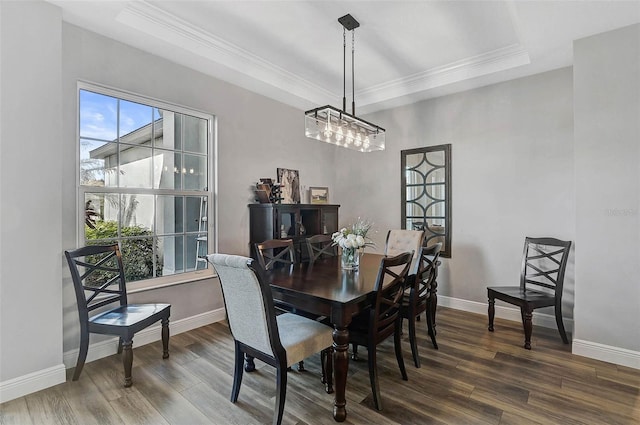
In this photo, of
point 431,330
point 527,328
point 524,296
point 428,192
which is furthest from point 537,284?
point 428,192

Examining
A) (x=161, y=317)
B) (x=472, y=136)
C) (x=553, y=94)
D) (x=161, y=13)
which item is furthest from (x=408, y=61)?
(x=161, y=317)

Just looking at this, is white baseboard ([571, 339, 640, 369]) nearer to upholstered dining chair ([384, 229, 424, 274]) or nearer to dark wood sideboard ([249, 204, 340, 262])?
upholstered dining chair ([384, 229, 424, 274])

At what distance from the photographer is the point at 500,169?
374 cm

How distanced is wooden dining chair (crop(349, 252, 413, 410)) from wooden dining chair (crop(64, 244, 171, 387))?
1.66 meters

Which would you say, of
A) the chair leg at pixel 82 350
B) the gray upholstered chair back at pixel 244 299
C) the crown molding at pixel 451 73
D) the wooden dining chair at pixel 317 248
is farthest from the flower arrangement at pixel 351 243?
the crown molding at pixel 451 73

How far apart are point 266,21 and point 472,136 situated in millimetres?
2814

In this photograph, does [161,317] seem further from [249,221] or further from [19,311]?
[249,221]

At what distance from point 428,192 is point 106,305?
13.0ft

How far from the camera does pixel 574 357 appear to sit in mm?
2705

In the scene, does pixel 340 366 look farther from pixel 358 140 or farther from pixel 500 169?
pixel 500 169

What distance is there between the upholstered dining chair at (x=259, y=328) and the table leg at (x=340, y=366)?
0.19 metres

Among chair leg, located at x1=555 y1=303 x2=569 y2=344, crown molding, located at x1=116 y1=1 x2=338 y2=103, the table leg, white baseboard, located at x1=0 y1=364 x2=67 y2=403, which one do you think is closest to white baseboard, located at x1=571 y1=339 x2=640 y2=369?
chair leg, located at x1=555 y1=303 x2=569 y2=344

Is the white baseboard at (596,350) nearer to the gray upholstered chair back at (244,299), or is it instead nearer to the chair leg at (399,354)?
the chair leg at (399,354)

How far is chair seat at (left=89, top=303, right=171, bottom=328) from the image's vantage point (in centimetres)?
235
